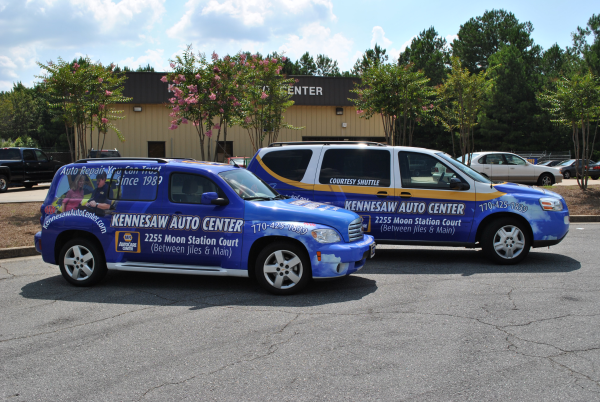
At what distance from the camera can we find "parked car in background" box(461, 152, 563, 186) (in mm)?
22641

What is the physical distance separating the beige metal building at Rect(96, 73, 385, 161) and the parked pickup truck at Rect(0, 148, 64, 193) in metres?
7.29

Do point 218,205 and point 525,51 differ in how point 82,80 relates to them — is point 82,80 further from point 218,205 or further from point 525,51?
point 525,51

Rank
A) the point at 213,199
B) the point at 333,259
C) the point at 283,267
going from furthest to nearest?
the point at 213,199 → the point at 283,267 → the point at 333,259

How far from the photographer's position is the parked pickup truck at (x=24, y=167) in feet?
74.0

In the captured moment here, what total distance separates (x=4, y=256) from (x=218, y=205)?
5267mm

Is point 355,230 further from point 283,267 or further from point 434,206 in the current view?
point 434,206

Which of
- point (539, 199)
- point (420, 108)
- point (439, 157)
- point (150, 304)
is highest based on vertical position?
point (420, 108)

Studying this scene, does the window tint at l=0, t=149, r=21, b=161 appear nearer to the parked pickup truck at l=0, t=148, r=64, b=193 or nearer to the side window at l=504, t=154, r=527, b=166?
the parked pickup truck at l=0, t=148, r=64, b=193

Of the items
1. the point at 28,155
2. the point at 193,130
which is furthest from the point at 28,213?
the point at 193,130

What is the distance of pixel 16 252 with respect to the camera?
945 cm

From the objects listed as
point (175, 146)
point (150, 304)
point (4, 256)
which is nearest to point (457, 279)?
point (150, 304)

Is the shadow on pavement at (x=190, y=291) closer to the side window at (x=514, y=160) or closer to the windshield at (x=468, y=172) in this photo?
the windshield at (x=468, y=172)

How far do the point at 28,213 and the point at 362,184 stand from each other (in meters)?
9.76

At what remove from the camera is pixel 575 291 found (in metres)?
6.38
